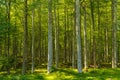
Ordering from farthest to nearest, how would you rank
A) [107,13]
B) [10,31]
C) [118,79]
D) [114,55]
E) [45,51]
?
1. [45,51]
2. [107,13]
3. [10,31]
4. [114,55]
5. [118,79]

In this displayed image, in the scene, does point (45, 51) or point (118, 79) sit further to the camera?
point (45, 51)

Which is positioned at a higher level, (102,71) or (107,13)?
(107,13)

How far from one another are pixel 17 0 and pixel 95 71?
1406 cm

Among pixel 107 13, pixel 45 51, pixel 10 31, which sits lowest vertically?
pixel 45 51

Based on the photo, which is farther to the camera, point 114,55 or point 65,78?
point 114,55

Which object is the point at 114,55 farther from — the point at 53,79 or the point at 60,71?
the point at 53,79

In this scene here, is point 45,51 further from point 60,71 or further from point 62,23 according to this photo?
point 60,71

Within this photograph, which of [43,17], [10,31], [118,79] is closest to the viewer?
[118,79]

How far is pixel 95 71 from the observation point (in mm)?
20891

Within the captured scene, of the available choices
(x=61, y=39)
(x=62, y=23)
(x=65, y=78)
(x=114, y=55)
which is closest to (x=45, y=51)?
(x=61, y=39)

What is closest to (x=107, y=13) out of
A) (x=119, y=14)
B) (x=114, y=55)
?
(x=119, y=14)

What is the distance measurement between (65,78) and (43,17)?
1128 inches

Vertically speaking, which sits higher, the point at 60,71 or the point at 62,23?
the point at 62,23

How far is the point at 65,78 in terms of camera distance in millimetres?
16531
